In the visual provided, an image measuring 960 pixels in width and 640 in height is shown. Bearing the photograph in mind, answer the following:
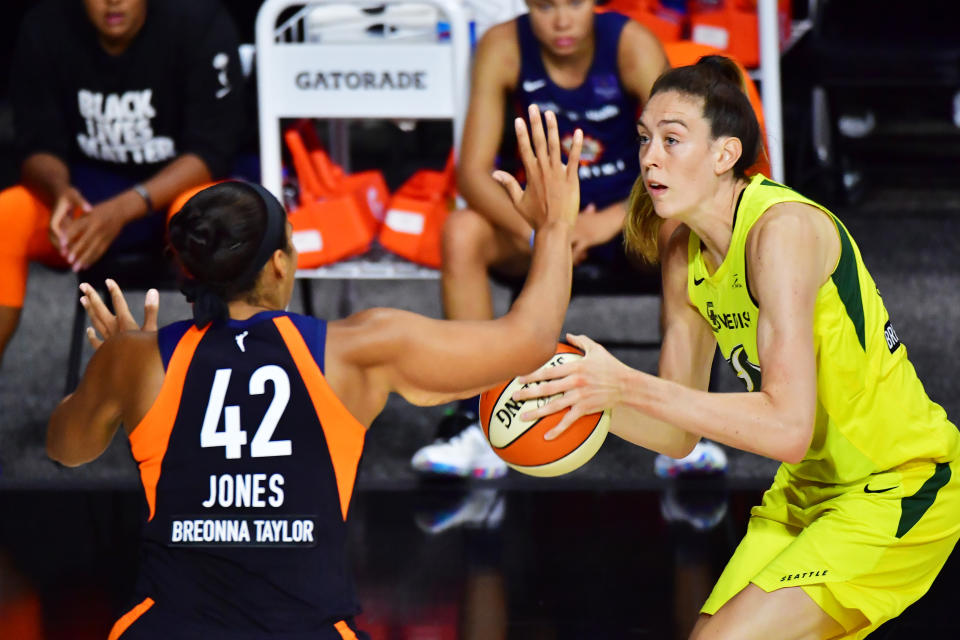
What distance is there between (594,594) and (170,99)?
2261 mm

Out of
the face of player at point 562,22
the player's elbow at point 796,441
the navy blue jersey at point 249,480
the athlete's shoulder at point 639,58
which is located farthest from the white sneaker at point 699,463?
the navy blue jersey at point 249,480

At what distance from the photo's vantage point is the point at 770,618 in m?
2.39

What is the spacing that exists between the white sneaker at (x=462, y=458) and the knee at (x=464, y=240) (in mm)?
565

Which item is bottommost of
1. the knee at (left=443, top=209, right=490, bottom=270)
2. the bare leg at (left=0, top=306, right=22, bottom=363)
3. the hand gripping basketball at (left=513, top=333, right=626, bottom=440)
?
the bare leg at (left=0, top=306, right=22, bottom=363)

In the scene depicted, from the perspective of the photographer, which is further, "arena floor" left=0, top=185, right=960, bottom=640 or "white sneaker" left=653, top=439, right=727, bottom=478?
"white sneaker" left=653, top=439, right=727, bottom=478

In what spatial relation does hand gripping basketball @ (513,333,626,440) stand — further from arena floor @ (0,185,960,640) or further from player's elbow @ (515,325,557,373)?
arena floor @ (0,185,960,640)

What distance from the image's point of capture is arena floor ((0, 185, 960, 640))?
3.21 meters

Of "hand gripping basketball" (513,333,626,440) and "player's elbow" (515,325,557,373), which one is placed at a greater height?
"player's elbow" (515,325,557,373)

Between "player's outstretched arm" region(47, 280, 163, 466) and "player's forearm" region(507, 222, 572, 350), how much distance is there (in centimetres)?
63

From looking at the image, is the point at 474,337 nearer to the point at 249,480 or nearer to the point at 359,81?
the point at 249,480

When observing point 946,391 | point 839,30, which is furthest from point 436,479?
point 839,30

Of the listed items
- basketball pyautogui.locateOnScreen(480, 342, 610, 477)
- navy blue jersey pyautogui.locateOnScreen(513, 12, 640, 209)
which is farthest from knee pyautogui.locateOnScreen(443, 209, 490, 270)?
basketball pyautogui.locateOnScreen(480, 342, 610, 477)

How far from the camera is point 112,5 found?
430 cm

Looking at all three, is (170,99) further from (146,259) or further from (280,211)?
(280,211)
